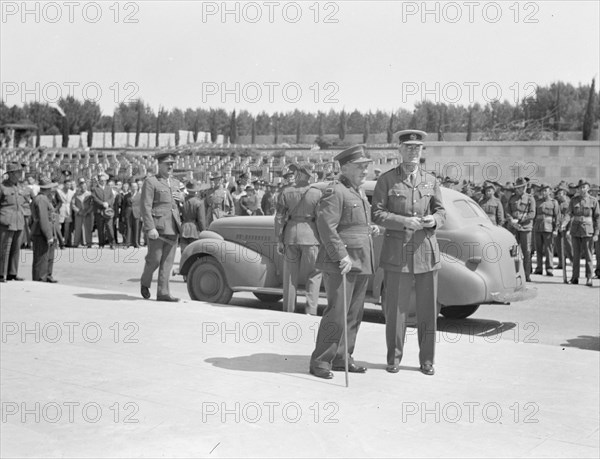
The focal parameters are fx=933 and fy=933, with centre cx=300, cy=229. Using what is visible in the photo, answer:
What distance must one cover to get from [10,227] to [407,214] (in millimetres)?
8672

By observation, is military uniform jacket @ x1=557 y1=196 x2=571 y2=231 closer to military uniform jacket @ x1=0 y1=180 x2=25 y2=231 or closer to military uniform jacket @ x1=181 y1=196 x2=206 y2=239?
military uniform jacket @ x1=181 y1=196 x2=206 y2=239

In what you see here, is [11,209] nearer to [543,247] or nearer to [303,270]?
[303,270]

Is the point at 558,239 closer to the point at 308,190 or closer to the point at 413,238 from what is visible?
the point at 308,190

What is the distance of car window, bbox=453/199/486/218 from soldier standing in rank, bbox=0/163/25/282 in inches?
276

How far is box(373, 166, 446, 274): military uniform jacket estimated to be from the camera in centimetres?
750

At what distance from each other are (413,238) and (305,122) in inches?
3086

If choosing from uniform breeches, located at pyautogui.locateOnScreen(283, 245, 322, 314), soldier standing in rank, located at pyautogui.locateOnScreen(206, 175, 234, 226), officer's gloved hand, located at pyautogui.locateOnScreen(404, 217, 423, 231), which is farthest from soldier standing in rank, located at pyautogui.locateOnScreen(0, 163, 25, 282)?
officer's gloved hand, located at pyautogui.locateOnScreen(404, 217, 423, 231)

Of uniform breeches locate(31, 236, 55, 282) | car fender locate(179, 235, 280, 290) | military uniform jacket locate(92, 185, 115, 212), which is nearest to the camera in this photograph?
car fender locate(179, 235, 280, 290)

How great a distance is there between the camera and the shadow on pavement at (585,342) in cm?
987

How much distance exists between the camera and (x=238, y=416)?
648cm

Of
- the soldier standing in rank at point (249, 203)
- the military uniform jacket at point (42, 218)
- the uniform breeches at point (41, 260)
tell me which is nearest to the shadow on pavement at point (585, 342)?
the military uniform jacket at point (42, 218)

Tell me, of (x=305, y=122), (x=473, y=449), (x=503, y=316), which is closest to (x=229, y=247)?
(x=503, y=316)

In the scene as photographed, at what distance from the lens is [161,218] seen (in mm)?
11602

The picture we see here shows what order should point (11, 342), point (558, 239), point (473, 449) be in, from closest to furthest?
point (473, 449) → point (11, 342) → point (558, 239)
